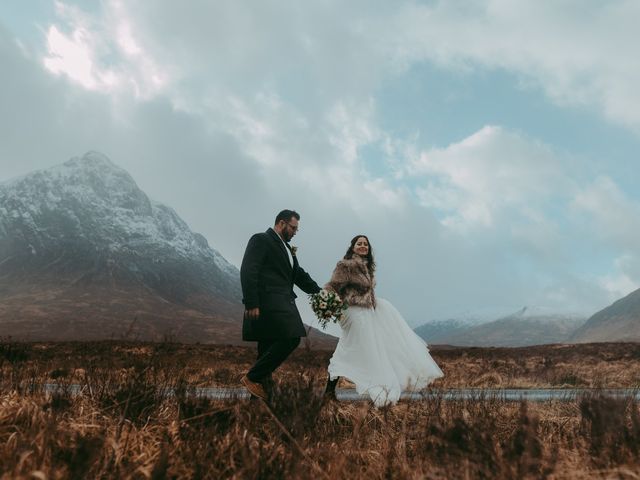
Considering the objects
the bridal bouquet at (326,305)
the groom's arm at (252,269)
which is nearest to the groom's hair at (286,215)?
the groom's arm at (252,269)

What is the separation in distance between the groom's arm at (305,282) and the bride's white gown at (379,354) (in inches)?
21.6

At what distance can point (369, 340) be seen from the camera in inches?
271

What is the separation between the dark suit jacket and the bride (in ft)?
3.78

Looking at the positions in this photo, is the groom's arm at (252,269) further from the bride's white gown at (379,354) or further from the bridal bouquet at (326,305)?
the bride's white gown at (379,354)

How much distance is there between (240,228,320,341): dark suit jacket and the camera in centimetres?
568

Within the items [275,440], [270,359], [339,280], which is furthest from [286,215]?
[275,440]

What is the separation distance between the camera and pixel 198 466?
2.83 metres

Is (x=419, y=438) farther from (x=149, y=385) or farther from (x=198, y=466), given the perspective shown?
(x=149, y=385)

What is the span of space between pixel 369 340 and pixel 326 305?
2.35 feet

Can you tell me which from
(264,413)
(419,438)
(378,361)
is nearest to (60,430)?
(264,413)

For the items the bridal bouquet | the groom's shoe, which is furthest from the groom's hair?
the groom's shoe

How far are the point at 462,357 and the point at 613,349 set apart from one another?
817 centimetres

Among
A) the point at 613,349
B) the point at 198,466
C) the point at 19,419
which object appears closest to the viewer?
the point at 198,466

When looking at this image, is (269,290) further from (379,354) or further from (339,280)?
(379,354)
